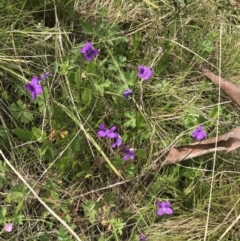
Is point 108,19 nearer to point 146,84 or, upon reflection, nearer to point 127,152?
point 146,84

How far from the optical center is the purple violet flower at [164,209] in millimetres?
1873

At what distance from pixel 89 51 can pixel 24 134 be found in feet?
1.17

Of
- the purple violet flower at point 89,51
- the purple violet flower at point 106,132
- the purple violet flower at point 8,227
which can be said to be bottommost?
the purple violet flower at point 8,227

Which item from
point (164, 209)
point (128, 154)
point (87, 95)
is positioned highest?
point (87, 95)

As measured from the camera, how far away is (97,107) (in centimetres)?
190

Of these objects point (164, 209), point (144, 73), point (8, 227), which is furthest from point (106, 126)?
point (8, 227)

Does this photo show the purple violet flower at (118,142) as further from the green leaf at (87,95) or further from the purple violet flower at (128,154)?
the green leaf at (87,95)

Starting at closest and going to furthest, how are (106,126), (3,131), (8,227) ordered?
1. (8,227)
2. (3,131)
3. (106,126)

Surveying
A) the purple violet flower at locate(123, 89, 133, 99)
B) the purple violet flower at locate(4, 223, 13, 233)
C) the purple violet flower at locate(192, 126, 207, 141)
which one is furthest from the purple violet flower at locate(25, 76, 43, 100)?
the purple violet flower at locate(192, 126, 207, 141)

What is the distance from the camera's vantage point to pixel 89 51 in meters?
1.90

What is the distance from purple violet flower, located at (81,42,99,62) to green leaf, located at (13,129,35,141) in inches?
12.7

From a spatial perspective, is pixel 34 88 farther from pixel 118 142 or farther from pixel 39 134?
pixel 118 142

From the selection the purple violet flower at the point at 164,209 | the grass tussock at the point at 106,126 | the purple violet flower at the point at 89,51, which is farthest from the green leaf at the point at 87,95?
the purple violet flower at the point at 164,209

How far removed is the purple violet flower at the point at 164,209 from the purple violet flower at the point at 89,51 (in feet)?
1.80
